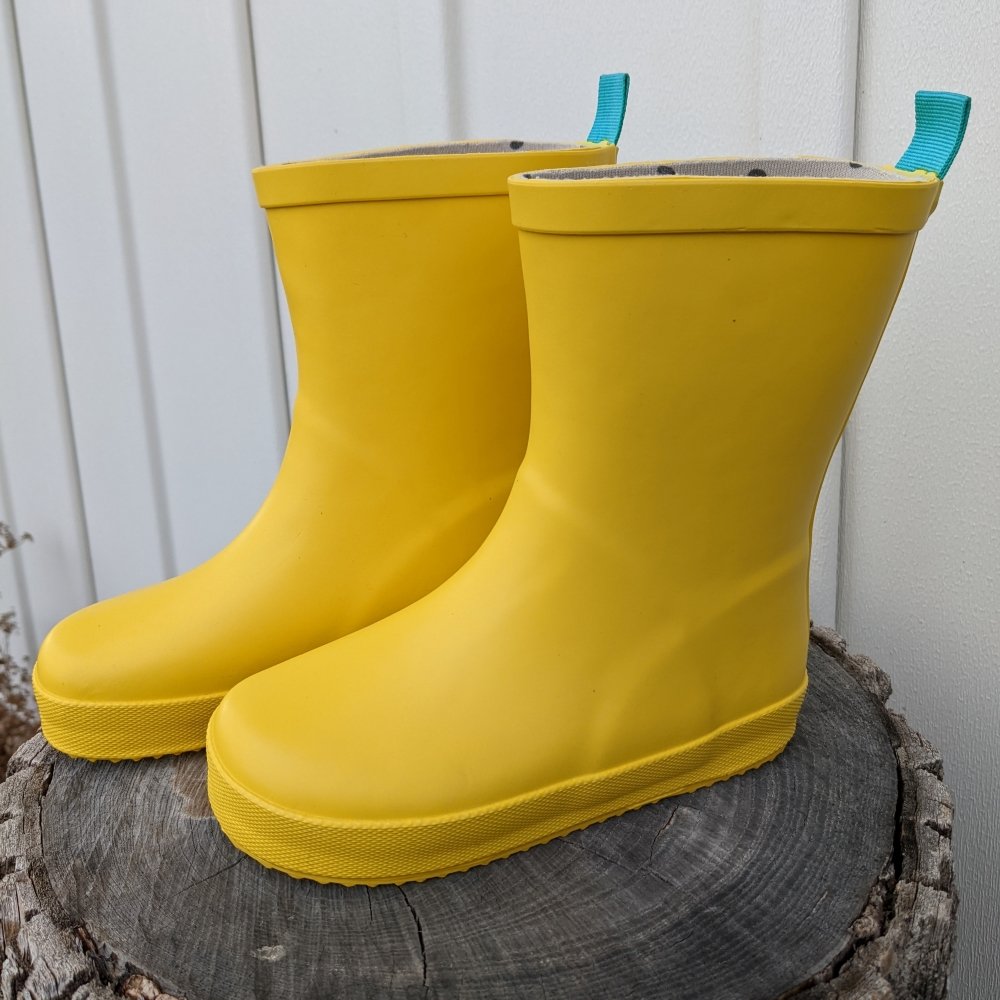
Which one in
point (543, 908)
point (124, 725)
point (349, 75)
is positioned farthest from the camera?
point (349, 75)

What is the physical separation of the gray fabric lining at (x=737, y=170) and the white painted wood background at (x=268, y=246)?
354mm

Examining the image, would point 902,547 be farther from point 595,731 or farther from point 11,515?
point 11,515

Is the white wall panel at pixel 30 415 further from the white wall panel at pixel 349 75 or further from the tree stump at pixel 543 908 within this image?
the tree stump at pixel 543 908

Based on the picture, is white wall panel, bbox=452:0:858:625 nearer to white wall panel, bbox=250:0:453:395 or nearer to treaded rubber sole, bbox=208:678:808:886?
white wall panel, bbox=250:0:453:395

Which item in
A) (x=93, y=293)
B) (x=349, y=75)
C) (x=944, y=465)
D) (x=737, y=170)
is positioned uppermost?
(x=349, y=75)

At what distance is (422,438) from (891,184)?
35cm

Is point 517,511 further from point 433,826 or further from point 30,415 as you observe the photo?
point 30,415

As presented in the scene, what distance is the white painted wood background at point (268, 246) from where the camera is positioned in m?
0.96

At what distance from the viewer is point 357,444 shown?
76 centimetres

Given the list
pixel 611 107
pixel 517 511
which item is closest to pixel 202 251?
pixel 611 107

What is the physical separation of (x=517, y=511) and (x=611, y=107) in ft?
1.08

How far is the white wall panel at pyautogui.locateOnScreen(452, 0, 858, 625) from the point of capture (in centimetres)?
96

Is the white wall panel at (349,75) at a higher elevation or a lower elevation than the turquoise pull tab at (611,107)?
higher

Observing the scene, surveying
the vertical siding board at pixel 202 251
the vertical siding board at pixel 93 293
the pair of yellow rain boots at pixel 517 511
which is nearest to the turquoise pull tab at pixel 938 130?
the pair of yellow rain boots at pixel 517 511
